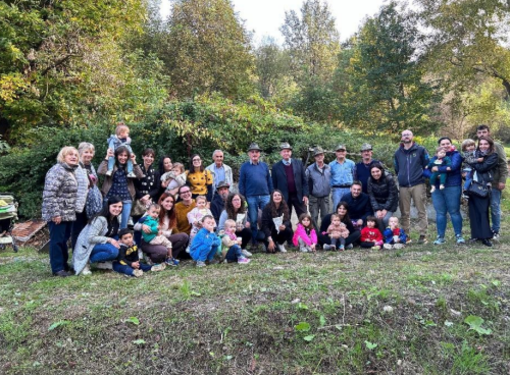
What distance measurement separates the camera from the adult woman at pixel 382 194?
23.6 ft

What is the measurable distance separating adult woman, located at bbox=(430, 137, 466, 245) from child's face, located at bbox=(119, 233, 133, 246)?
4.82 m

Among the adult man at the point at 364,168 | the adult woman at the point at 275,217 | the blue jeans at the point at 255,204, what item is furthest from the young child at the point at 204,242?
the adult man at the point at 364,168

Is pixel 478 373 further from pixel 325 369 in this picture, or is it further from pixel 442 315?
pixel 325 369

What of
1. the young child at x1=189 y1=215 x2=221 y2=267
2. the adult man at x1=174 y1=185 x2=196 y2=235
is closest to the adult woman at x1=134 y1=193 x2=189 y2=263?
the adult man at x1=174 y1=185 x2=196 y2=235

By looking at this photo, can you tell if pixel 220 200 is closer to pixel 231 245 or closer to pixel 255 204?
pixel 255 204

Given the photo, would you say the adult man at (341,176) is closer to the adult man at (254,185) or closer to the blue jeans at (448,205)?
the adult man at (254,185)

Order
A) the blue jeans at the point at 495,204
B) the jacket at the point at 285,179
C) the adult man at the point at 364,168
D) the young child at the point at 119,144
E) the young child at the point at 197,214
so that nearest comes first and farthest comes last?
the young child at the point at 197,214
the young child at the point at 119,144
the blue jeans at the point at 495,204
the jacket at the point at 285,179
the adult man at the point at 364,168

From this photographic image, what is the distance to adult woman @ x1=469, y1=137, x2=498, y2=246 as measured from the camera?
21.7 ft

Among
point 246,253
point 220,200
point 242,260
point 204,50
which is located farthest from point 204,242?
point 204,50

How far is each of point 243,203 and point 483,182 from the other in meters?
3.83

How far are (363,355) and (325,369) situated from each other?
1.28ft

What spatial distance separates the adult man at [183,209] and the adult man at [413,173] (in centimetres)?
366

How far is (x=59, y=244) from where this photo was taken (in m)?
5.62

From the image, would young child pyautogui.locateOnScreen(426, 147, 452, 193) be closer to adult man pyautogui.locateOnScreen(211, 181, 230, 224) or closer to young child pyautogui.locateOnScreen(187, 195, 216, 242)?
adult man pyautogui.locateOnScreen(211, 181, 230, 224)
